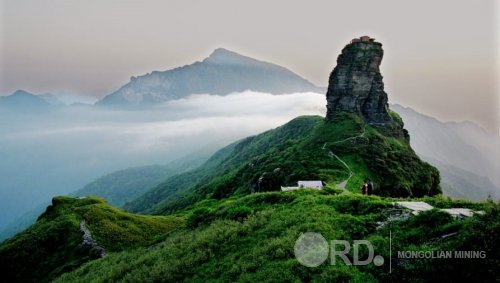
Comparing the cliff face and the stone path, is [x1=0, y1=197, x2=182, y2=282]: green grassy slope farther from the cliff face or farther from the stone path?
the cliff face

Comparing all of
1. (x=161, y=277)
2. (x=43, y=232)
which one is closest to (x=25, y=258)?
(x=43, y=232)

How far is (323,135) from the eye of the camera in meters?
119

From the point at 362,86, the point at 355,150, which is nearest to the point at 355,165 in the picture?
the point at 355,150

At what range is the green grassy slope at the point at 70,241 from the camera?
40500mm

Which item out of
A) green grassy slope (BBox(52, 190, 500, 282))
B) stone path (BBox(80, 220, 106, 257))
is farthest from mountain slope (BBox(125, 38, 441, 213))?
green grassy slope (BBox(52, 190, 500, 282))

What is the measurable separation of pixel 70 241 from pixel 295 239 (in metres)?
35.6

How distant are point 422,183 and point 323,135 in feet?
110

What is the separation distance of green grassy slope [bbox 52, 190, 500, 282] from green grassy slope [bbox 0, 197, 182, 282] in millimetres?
9857

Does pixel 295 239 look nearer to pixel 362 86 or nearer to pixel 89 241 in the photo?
pixel 89 241

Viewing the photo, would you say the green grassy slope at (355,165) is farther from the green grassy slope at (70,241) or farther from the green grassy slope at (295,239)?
the green grassy slope at (295,239)

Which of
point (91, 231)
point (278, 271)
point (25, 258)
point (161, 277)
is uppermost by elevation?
point (278, 271)

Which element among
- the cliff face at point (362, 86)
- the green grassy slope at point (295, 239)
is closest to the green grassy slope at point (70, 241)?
the green grassy slope at point (295, 239)

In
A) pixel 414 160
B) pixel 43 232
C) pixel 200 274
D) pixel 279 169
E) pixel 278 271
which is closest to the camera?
pixel 278 271

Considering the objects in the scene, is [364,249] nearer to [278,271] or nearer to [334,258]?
[334,258]
